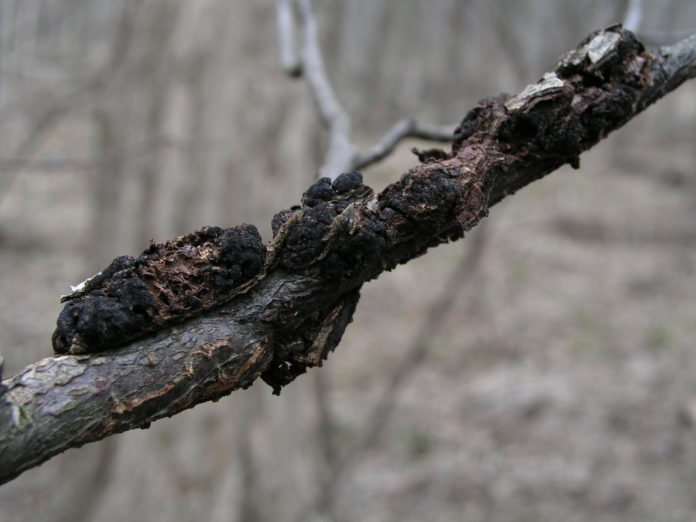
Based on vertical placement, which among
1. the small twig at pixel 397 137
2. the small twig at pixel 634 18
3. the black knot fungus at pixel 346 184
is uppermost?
the small twig at pixel 634 18

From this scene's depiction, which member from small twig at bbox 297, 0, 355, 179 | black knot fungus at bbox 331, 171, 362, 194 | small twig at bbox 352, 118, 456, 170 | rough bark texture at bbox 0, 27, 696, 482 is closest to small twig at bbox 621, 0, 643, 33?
small twig at bbox 352, 118, 456, 170

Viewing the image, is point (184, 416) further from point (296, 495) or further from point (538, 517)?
point (538, 517)

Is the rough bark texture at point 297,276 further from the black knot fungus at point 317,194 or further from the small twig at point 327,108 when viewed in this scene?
the small twig at point 327,108

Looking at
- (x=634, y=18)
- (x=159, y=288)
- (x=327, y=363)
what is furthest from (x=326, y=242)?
(x=327, y=363)

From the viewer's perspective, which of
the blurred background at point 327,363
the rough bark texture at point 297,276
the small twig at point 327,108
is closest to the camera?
the rough bark texture at point 297,276

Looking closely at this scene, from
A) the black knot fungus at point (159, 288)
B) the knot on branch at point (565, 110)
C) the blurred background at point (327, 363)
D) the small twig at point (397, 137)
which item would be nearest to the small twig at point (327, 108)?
the small twig at point (397, 137)

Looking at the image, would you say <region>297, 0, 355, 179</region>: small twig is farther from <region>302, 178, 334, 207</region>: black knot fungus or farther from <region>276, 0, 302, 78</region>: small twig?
<region>302, 178, 334, 207</region>: black knot fungus

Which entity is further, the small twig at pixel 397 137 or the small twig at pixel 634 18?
the small twig at pixel 634 18
